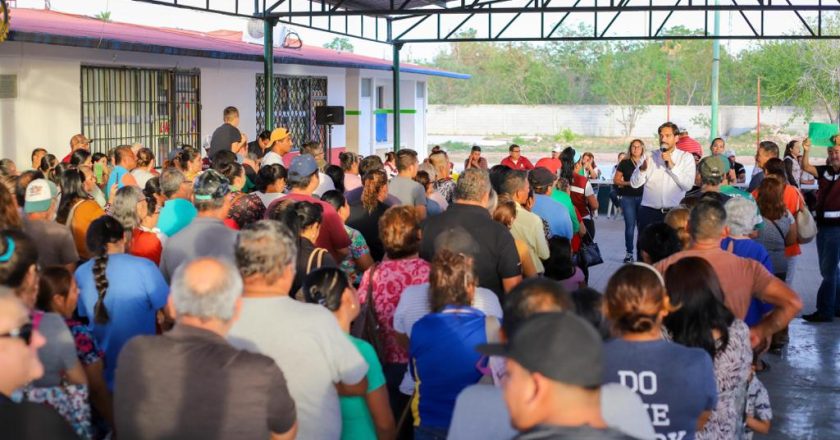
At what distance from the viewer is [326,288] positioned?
15.2 ft

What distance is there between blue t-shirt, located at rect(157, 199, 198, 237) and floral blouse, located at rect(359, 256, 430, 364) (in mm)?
1751

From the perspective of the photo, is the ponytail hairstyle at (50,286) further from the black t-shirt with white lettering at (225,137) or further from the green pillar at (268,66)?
the green pillar at (268,66)

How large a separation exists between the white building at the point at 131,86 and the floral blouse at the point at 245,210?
6.06 m

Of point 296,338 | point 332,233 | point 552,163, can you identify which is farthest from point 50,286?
point 552,163

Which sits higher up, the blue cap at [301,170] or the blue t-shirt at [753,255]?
the blue cap at [301,170]

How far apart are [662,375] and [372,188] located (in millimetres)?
4127

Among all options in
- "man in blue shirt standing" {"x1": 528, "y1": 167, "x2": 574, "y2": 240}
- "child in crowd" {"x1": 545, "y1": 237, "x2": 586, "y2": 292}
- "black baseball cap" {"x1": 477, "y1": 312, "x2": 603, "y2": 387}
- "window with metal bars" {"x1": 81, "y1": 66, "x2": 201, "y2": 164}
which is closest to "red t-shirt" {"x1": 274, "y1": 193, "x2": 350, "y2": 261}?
"child in crowd" {"x1": 545, "y1": 237, "x2": 586, "y2": 292}

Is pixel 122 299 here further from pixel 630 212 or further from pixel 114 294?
pixel 630 212

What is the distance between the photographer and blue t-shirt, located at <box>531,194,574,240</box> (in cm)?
832

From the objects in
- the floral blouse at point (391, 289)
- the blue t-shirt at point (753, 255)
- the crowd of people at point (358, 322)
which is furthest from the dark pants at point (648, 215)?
the floral blouse at point (391, 289)

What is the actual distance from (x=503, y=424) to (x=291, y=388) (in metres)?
0.99

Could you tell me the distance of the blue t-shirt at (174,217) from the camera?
22.4 ft

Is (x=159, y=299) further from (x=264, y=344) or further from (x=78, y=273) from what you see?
(x=264, y=344)

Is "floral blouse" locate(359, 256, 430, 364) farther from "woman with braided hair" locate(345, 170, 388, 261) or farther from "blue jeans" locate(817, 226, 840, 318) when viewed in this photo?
"blue jeans" locate(817, 226, 840, 318)
